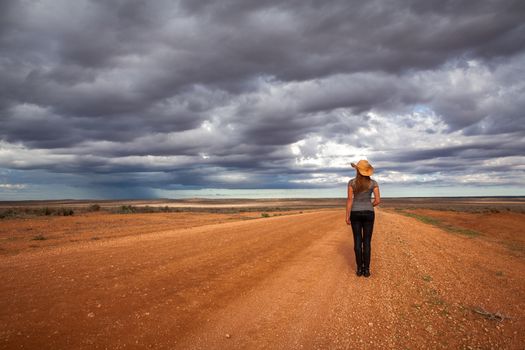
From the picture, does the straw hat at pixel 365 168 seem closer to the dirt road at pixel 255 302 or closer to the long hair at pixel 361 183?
the long hair at pixel 361 183

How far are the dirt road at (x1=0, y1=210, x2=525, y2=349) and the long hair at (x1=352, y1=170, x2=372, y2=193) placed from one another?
6.41ft

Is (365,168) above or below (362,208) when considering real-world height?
above

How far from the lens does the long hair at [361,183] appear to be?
303 inches

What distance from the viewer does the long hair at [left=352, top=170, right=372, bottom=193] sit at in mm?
7695

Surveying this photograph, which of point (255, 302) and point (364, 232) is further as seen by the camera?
point (364, 232)

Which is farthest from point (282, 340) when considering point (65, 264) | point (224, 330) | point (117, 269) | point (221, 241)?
point (221, 241)

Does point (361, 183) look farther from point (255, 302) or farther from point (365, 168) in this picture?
point (255, 302)

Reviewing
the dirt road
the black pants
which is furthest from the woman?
the dirt road

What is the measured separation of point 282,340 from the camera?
4586mm

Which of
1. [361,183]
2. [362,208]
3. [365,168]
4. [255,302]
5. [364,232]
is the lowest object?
[255,302]

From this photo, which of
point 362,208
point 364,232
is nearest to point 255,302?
point 364,232

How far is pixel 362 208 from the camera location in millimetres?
7672

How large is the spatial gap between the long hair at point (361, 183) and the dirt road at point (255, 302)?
1954 mm

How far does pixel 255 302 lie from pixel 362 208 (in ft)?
10.5
